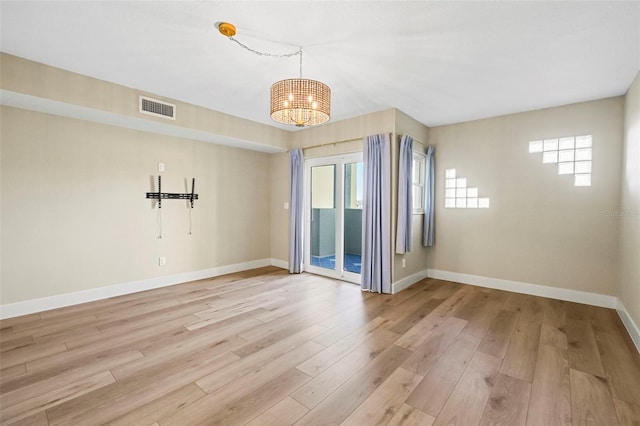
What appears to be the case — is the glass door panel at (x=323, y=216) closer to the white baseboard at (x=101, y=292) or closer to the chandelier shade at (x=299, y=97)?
the white baseboard at (x=101, y=292)

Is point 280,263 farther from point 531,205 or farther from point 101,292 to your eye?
point 531,205

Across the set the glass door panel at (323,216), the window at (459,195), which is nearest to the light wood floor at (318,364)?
the glass door panel at (323,216)

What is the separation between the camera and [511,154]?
173 inches

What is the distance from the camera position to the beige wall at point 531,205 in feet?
12.3

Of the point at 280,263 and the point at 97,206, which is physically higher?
the point at 97,206

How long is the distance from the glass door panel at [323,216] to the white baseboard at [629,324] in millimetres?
3669

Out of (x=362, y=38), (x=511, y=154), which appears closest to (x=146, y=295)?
(x=362, y=38)

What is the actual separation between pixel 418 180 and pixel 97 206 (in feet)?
15.9

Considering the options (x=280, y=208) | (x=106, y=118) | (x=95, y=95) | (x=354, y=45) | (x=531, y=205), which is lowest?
(x=280, y=208)

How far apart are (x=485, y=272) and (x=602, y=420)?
9.95ft

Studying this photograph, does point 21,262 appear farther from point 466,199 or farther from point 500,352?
point 466,199

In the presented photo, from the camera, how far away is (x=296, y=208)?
5.48m

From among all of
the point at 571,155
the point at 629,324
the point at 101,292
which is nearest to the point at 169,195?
the point at 101,292

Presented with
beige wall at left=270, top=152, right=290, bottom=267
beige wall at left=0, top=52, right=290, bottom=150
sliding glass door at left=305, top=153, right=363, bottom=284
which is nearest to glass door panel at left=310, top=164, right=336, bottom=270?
sliding glass door at left=305, top=153, right=363, bottom=284
